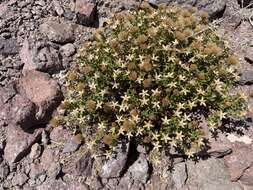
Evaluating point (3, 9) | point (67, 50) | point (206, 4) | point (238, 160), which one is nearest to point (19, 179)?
point (67, 50)

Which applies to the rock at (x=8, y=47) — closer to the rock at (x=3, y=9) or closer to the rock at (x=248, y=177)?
the rock at (x=3, y=9)

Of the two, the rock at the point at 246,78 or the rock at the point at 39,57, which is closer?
the rock at the point at 39,57

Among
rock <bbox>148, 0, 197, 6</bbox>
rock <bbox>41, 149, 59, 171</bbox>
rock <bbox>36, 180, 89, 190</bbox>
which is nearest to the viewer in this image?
rock <bbox>36, 180, 89, 190</bbox>

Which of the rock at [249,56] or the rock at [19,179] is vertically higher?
the rock at [249,56]

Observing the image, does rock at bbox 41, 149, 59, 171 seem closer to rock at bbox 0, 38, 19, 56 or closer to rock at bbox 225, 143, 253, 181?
rock at bbox 0, 38, 19, 56

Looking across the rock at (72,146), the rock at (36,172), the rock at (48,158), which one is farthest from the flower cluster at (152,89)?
the rock at (36,172)

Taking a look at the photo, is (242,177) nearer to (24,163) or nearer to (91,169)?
(91,169)

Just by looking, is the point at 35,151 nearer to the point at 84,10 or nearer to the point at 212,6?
the point at 84,10

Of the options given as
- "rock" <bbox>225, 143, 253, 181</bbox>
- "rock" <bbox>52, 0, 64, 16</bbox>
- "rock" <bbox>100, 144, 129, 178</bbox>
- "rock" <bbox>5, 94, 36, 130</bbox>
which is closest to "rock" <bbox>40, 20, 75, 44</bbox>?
"rock" <bbox>52, 0, 64, 16</bbox>
